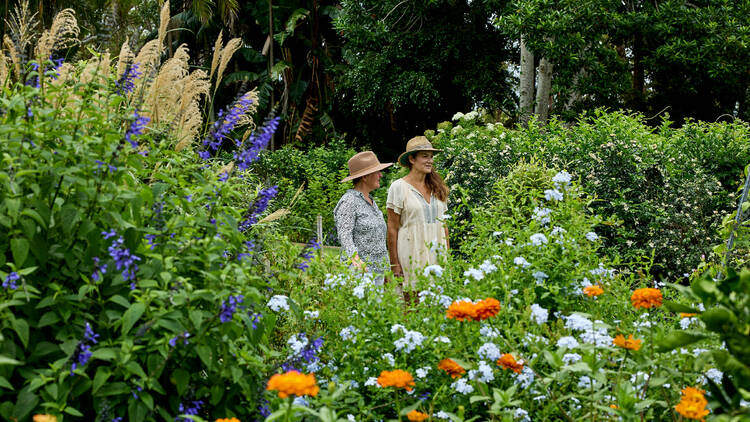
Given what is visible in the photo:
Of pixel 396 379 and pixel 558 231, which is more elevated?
pixel 558 231

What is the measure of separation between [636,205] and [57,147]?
4676 millimetres

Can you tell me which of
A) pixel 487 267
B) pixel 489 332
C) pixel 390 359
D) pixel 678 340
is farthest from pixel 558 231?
pixel 678 340

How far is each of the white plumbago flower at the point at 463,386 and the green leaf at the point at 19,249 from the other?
4.44 feet

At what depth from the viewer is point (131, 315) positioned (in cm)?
177

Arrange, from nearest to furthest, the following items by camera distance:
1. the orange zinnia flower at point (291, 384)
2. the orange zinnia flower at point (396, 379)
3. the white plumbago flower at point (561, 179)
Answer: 1. the orange zinnia flower at point (291, 384)
2. the orange zinnia flower at point (396, 379)
3. the white plumbago flower at point (561, 179)

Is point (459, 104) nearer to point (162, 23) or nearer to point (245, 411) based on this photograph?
point (162, 23)

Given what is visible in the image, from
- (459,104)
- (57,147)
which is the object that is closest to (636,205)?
(57,147)

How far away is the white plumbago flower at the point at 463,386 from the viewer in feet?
6.86

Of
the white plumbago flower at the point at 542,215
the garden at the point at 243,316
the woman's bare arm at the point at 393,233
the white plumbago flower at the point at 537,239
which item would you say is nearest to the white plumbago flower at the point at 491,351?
the garden at the point at 243,316

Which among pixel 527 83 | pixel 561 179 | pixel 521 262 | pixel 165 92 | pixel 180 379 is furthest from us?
pixel 527 83

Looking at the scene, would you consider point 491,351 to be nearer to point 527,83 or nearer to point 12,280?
point 12,280

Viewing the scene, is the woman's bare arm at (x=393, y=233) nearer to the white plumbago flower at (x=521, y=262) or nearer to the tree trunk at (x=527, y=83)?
the white plumbago flower at (x=521, y=262)

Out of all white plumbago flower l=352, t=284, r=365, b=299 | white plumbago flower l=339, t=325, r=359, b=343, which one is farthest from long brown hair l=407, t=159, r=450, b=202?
white plumbago flower l=339, t=325, r=359, b=343

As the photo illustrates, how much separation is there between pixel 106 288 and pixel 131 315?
237 mm
